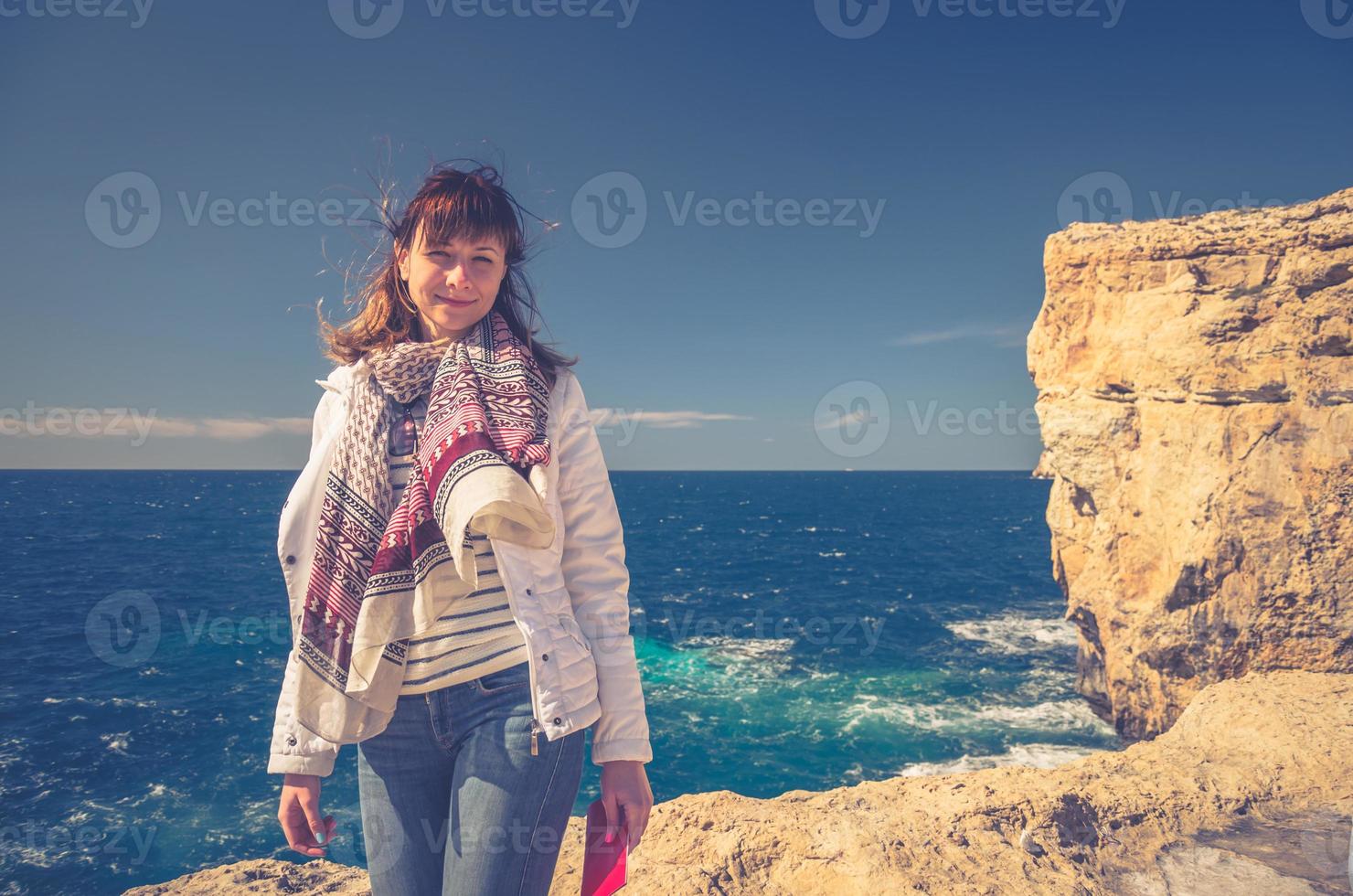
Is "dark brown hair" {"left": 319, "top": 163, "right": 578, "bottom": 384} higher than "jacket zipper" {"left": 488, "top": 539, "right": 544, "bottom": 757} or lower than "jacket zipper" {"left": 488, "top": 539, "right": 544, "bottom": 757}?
higher

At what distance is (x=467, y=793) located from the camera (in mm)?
1744

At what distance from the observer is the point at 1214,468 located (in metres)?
10.9

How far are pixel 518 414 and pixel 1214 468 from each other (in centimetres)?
1276

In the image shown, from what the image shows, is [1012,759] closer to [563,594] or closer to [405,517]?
[563,594]

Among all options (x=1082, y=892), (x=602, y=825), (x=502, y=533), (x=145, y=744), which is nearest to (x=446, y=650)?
(x=502, y=533)

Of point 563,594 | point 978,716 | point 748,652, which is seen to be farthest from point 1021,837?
point 748,652

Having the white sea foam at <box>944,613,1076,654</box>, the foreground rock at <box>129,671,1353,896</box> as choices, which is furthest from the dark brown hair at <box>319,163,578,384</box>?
the white sea foam at <box>944,613,1076,654</box>

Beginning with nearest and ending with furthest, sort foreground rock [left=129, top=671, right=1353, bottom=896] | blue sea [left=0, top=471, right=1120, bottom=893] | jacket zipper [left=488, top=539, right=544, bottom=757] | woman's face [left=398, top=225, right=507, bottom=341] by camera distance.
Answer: jacket zipper [left=488, top=539, right=544, bottom=757], woman's face [left=398, top=225, right=507, bottom=341], foreground rock [left=129, top=671, right=1353, bottom=896], blue sea [left=0, top=471, right=1120, bottom=893]

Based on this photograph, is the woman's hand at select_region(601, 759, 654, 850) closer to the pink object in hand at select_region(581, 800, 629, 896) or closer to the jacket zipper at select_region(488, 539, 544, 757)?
the pink object in hand at select_region(581, 800, 629, 896)

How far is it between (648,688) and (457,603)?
1825 centimetres

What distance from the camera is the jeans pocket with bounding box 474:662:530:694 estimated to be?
1.77 meters

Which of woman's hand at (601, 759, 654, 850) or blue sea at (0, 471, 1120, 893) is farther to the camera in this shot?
blue sea at (0, 471, 1120, 893)

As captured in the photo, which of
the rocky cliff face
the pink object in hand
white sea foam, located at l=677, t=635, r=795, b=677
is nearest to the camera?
the pink object in hand

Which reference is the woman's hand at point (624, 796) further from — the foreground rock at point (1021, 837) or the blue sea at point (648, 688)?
the blue sea at point (648, 688)
